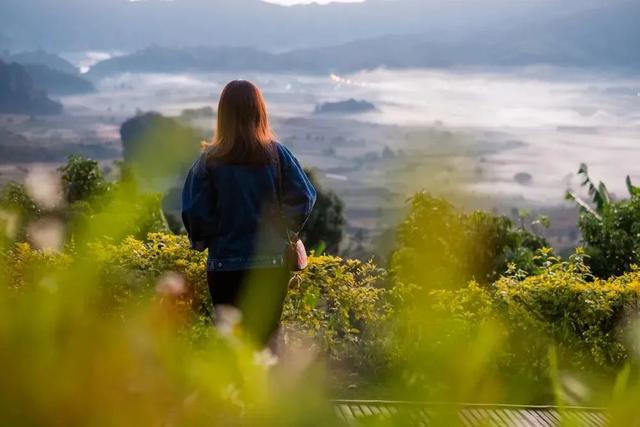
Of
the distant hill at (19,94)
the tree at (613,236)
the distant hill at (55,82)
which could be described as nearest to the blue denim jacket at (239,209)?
the tree at (613,236)

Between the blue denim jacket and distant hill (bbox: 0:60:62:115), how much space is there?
6208 inches

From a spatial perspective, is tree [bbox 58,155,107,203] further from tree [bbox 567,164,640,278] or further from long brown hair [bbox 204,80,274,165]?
long brown hair [bbox 204,80,274,165]

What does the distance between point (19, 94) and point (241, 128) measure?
163 m

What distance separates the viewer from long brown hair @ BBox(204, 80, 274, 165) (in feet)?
11.4

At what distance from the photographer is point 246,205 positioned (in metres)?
3.60

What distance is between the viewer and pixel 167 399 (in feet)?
4.91

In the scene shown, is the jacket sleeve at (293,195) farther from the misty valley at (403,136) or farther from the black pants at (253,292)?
the misty valley at (403,136)

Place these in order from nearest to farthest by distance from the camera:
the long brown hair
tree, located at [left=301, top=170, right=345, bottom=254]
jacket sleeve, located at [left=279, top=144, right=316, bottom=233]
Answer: the long brown hair < jacket sleeve, located at [left=279, top=144, right=316, bottom=233] < tree, located at [left=301, top=170, right=345, bottom=254]

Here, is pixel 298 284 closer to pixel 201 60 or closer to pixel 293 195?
pixel 293 195

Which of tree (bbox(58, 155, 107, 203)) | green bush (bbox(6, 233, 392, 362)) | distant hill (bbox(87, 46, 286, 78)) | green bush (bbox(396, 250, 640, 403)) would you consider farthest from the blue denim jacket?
distant hill (bbox(87, 46, 286, 78))

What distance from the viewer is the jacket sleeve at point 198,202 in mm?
3611

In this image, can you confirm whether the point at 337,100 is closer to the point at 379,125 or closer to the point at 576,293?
the point at 379,125

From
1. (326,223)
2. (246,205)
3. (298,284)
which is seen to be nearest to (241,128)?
(246,205)

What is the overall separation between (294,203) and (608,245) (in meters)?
10.1
